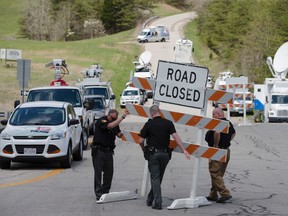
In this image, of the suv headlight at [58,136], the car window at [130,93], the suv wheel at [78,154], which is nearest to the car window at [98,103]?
the suv wheel at [78,154]

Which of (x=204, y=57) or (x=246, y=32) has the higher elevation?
(x=246, y=32)

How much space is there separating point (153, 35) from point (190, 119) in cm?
8848

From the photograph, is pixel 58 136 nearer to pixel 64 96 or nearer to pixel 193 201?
pixel 193 201

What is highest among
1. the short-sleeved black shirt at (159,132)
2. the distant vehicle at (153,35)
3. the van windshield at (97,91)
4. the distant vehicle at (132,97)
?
the distant vehicle at (153,35)

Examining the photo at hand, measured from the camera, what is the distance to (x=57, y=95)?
2803cm

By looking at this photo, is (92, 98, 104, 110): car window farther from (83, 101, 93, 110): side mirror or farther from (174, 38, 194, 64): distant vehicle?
(174, 38, 194, 64): distant vehicle

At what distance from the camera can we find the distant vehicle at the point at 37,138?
64.4ft

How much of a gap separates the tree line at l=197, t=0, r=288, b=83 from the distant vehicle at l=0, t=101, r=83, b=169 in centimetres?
4597

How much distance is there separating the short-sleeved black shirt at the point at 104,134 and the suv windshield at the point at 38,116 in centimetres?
663

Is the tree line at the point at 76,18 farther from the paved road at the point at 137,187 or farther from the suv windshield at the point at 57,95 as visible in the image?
the paved road at the point at 137,187

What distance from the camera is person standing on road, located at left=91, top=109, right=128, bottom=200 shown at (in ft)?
46.5

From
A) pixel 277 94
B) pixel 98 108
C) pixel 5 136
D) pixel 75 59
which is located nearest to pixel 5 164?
pixel 5 136

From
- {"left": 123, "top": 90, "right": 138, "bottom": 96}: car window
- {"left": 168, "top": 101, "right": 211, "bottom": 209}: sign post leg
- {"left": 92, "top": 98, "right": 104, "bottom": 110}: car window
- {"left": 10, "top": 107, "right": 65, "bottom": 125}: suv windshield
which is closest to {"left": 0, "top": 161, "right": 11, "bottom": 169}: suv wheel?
{"left": 10, "top": 107, "right": 65, "bottom": 125}: suv windshield

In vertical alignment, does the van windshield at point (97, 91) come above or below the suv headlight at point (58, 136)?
below
